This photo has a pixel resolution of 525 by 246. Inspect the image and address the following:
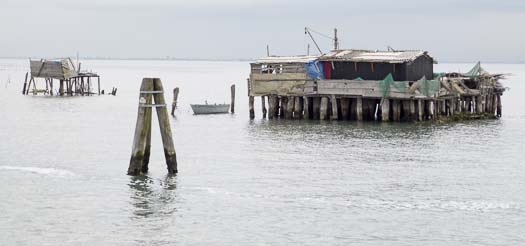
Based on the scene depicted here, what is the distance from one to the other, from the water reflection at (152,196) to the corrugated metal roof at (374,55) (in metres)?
25.1

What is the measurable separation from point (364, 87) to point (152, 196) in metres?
28.0

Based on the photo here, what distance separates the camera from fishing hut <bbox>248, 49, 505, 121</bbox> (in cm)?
5541

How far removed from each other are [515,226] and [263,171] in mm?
12401

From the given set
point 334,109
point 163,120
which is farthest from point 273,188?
point 334,109

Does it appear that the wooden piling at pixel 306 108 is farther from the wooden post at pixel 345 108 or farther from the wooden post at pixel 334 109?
the wooden post at pixel 345 108

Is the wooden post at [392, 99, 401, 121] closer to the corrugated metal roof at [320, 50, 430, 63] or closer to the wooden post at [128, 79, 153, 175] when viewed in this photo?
the corrugated metal roof at [320, 50, 430, 63]

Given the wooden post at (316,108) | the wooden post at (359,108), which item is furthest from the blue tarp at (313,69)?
the wooden post at (359,108)

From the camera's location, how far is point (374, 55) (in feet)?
188

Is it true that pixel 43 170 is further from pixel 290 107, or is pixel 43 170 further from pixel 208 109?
pixel 208 109

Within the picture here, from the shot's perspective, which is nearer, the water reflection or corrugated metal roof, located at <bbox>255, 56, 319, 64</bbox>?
the water reflection

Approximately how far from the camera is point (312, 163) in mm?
38344

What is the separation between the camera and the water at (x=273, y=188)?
24.9 metres

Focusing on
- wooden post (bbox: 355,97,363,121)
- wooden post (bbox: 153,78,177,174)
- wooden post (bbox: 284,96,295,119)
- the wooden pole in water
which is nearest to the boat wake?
wooden post (bbox: 153,78,177,174)

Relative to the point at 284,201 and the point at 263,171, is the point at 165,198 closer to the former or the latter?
the point at 284,201
